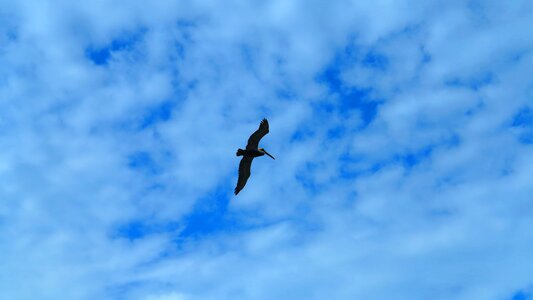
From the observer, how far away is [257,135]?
43719 mm

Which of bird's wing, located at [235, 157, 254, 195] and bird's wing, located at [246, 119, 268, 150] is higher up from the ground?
bird's wing, located at [246, 119, 268, 150]

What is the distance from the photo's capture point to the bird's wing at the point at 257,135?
43344mm

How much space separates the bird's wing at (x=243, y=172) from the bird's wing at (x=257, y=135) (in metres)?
1.23

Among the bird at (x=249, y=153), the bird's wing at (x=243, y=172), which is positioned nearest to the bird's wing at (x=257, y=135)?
the bird at (x=249, y=153)

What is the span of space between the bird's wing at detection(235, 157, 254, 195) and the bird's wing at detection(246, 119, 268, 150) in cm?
123

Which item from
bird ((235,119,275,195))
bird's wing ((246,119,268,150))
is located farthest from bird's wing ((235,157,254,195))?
bird's wing ((246,119,268,150))

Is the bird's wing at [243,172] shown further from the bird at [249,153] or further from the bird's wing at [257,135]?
the bird's wing at [257,135]

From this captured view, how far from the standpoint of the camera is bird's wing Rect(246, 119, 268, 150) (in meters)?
43.3

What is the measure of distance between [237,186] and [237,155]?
2.69 metres

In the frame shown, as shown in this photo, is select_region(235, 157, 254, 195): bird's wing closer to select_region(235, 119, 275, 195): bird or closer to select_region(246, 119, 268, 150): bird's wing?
select_region(235, 119, 275, 195): bird

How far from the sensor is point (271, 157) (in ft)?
155

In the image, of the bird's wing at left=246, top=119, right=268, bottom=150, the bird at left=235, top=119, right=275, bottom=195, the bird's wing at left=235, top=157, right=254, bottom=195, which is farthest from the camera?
the bird's wing at left=235, top=157, right=254, bottom=195

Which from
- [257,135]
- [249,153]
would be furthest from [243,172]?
[257,135]

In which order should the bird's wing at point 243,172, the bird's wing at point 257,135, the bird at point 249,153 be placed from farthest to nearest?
the bird's wing at point 243,172 → the bird at point 249,153 → the bird's wing at point 257,135
